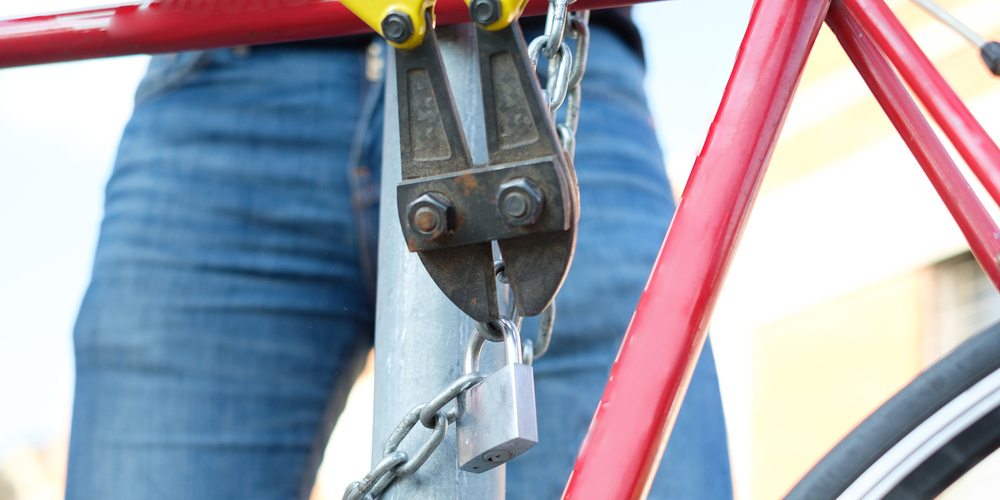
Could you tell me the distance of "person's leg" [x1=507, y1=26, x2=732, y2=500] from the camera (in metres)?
0.56

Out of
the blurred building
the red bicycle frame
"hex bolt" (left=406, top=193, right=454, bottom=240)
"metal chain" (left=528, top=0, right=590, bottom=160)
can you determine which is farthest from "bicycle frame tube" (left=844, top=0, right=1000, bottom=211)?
the blurred building

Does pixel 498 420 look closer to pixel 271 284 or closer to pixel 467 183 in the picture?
pixel 467 183

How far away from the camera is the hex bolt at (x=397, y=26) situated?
1.15ft

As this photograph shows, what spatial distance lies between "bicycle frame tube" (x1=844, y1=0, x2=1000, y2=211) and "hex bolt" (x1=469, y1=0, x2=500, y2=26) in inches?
12.3

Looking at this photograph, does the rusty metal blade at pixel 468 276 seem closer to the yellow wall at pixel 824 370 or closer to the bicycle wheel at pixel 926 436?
the bicycle wheel at pixel 926 436

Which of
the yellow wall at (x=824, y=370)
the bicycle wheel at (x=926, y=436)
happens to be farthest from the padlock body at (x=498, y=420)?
the yellow wall at (x=824, y=370)

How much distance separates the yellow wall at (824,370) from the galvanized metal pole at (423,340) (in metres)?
4.54

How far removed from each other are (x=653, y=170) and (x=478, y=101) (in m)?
0.24

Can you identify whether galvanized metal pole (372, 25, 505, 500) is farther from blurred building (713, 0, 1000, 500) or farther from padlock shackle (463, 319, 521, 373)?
blurred building (713, 0, 1000, 500)

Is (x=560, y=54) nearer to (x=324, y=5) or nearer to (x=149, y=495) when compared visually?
(x=324, y=5)

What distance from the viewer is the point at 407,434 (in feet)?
1.25

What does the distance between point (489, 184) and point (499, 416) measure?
10 centimetres

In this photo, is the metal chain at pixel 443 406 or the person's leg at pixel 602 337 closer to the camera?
the metal chain at pixel 443 406

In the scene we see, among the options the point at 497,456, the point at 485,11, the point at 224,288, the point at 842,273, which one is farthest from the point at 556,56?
the point at 842,273
